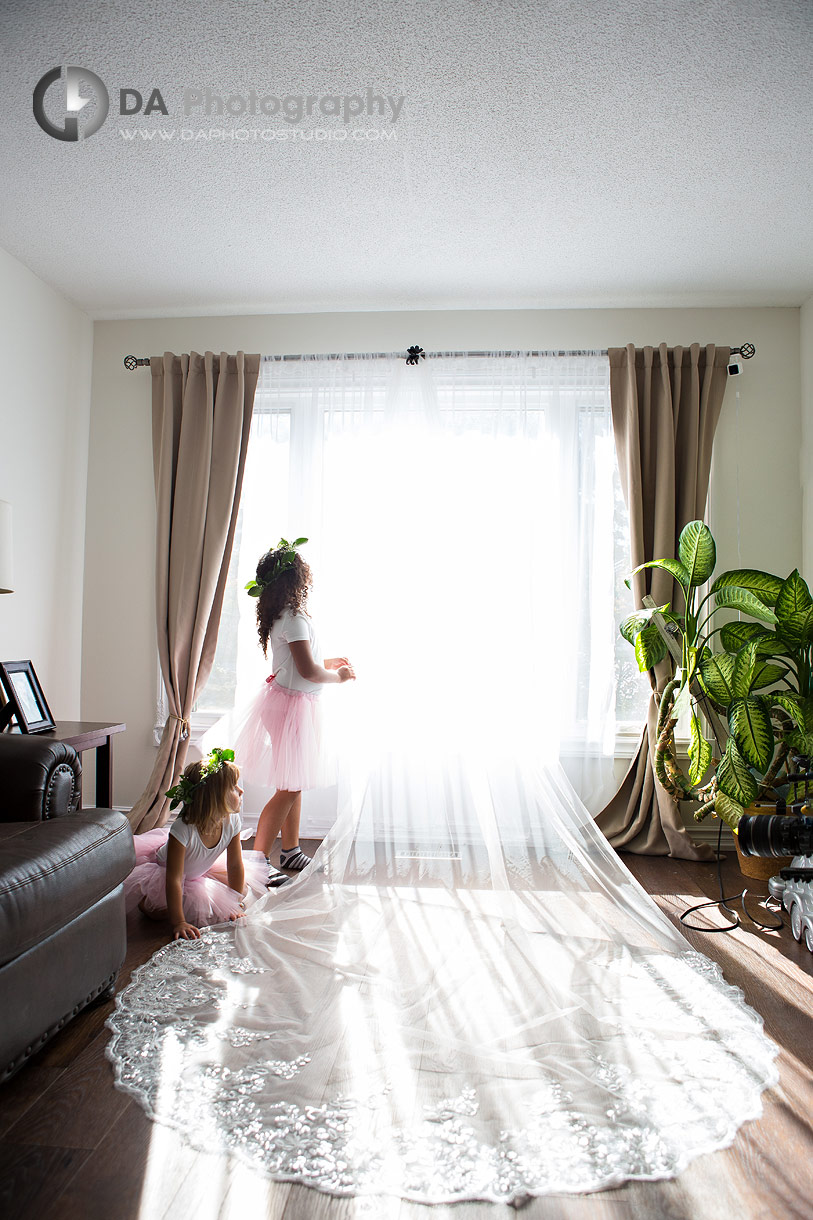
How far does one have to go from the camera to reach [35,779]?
2.16 meters

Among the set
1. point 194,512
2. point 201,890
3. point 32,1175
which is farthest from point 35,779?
point 194,512

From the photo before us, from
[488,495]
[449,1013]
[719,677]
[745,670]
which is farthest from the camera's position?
[488,495]

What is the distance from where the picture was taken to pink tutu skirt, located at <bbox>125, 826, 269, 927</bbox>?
261cm

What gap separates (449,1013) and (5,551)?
6.95 ft

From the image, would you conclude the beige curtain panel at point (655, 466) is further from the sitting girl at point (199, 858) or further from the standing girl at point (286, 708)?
the sitting girl at point (199, 858)

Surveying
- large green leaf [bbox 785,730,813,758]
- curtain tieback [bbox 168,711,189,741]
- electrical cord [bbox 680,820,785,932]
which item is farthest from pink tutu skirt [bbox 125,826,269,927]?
large green leaf [bbox 785,730,813,758]

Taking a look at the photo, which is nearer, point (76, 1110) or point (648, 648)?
point (76, 1110)

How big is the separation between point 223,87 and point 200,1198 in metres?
2.82

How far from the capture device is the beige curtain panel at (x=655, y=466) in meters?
3.69

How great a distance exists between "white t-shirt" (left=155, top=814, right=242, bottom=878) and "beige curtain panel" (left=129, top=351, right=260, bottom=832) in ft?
4.10

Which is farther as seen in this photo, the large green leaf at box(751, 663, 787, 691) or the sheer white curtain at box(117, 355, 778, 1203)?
the large green leaf at box(751, 663, 787, 691)

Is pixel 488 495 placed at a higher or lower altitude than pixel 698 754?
higher

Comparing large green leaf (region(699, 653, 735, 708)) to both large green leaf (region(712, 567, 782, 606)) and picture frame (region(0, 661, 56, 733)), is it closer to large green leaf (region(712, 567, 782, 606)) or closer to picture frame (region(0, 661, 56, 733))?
large green leaf (region(712, 567, 782, 606))

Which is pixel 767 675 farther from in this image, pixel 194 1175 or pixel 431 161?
pixel 194 1175
